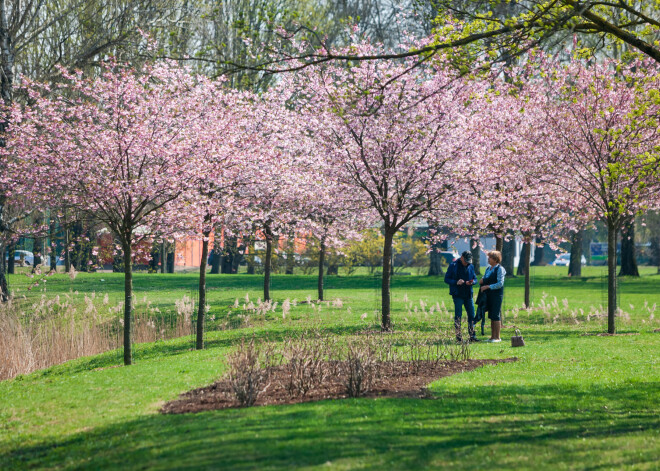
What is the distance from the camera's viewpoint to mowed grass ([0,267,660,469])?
21.1 ft

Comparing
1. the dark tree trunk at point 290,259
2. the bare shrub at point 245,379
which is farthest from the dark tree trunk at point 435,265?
the bare shrub at point 245,379

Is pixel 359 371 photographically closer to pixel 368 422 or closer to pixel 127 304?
pixel 368 422

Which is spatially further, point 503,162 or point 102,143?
point 503,162

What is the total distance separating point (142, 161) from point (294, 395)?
671cm

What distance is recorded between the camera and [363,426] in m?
7.39

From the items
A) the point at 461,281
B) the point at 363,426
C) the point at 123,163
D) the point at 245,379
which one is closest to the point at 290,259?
the point at 461,281

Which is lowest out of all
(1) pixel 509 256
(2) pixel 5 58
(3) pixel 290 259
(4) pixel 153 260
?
(4) pixel 153 260

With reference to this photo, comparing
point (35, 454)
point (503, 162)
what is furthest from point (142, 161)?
point (503, 162)

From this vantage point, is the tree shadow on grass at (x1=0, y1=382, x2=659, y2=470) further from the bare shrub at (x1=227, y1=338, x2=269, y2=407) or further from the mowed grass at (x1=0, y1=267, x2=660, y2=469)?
the bare shrub at (x1=227, y1=338, x2=269, y2=407)

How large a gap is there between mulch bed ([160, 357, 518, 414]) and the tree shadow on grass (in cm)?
49

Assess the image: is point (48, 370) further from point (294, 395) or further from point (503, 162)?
point (503, 162)

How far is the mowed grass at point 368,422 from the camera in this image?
6.43 m

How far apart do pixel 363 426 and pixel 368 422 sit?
0.62ft

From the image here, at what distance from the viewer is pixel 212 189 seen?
16.2 meters
